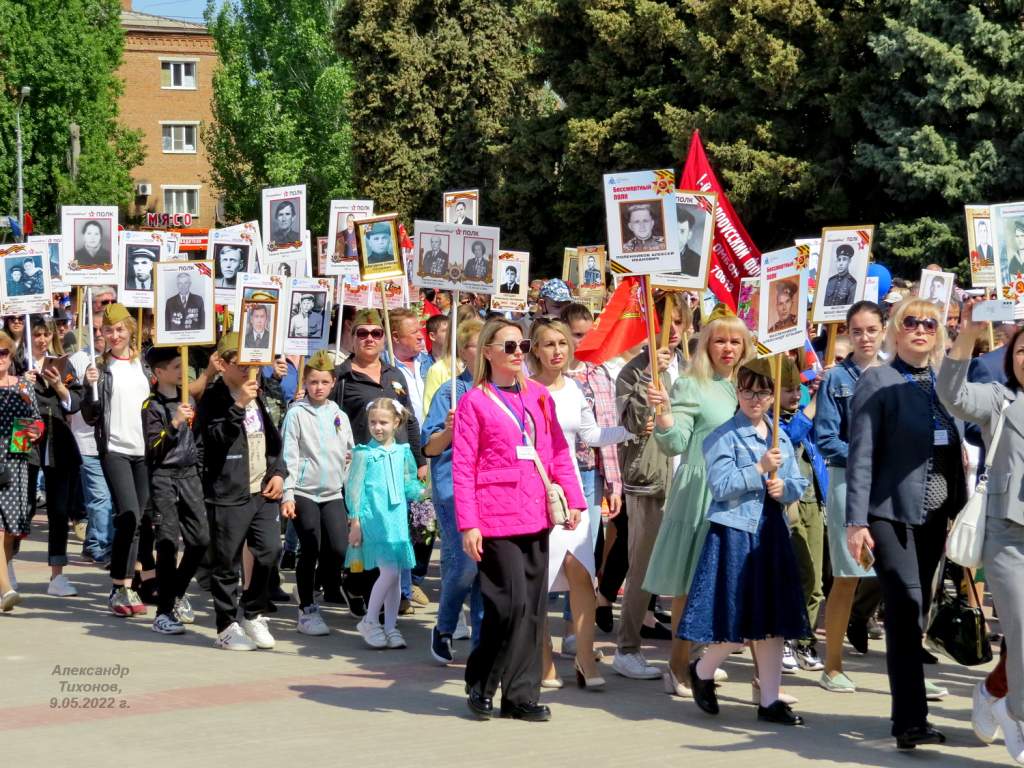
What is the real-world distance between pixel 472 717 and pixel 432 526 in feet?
10.7

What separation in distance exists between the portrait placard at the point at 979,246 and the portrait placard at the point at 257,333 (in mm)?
4859

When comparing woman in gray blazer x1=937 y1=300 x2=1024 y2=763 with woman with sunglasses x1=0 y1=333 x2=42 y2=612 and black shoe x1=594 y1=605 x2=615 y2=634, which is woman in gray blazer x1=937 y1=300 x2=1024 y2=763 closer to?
black shoe x1=594 y1=605 x2=615 y2=634

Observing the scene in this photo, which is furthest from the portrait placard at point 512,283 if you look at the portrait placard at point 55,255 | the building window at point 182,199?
the building window at point 182,199

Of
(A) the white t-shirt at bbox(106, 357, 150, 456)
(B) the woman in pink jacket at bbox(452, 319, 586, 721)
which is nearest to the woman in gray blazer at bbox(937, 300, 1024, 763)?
(B) the woman in pink jacket at bbox(452, 319, 586, 721)

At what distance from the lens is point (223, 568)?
31.4ft

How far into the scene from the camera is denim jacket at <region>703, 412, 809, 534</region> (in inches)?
296

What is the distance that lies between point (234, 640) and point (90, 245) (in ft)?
15.1

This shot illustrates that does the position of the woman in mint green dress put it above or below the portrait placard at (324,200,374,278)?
below

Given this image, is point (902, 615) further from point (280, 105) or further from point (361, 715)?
point (280, 105)

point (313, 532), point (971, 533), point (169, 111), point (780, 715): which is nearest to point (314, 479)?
point (313, 532)

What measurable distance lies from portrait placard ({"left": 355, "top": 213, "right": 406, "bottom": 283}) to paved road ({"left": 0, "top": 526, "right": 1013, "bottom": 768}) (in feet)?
9.74

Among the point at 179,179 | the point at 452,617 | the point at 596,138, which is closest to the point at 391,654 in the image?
the point at 452,617

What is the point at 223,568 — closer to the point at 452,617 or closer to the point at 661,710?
the point at 452,617

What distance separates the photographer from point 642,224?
28.1 ft
